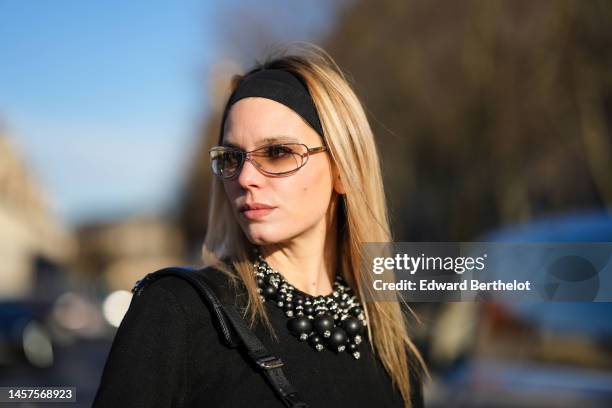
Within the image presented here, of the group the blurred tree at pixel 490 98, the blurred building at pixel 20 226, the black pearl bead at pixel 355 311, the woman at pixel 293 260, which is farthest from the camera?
the blurred building at pixel 20 226

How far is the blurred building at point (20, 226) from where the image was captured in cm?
3916

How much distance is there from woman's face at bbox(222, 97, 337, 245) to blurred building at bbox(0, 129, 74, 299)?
3427 centimetres

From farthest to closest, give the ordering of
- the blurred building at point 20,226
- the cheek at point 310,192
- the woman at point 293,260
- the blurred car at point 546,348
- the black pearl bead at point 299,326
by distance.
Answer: the blurred building at point 20,226, the blurred car at point 546,348, the cheek at point 310,192, the black pearl bead at point 299,326, the woman at point 293,260

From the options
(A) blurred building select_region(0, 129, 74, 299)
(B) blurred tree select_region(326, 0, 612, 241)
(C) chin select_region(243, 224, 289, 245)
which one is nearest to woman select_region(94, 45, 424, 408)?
(C) chin select_region(243, 224, 289, 245)

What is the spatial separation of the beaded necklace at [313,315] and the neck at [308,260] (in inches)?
2.0

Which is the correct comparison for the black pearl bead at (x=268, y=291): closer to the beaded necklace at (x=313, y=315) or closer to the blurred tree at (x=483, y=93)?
the beaded necklace at (x=313, y=315)

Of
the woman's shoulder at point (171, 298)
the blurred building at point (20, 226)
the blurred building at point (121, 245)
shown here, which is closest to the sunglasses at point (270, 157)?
the woman's shoulder at point (171, 298)

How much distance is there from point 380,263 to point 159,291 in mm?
851

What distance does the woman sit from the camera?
1897mm

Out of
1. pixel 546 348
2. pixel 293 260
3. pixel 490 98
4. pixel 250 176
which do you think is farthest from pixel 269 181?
pixel 490 98

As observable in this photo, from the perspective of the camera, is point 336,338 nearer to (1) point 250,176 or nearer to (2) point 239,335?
(2) point 239,335

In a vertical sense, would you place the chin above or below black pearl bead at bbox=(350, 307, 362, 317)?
above

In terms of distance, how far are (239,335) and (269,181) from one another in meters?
0.50

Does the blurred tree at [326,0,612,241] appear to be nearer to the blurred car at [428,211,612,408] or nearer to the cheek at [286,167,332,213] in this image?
the blurred car at [428,211,612,408]
